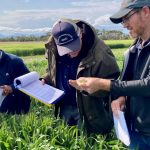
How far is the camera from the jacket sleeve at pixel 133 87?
3.02m

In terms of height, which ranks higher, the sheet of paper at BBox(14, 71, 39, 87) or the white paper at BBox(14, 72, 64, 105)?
the sheet of paper at BBox(14, 71, 39, 87)

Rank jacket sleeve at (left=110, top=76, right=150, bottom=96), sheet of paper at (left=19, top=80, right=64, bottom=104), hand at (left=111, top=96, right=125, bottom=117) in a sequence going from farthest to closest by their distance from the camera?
sheet of paper at (left=19, top=80, right=64, bottom=104) < hand at (left=111, top=96, right=125, bottom=117) < jacket sleeve at (left=110, top=76, right=150, bottom=96)

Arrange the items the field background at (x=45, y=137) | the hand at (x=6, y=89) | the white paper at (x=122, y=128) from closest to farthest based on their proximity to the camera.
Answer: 1. the white paper at (x=122, y=128)
2. the field background at (x=45, y=137)
3. the hand at (x=6, y=89)

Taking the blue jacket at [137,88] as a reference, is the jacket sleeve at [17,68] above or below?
below

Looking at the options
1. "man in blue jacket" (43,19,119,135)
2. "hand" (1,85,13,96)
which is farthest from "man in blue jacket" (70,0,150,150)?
"hand" (1,85,13,96)

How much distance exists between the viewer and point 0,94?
4820mm

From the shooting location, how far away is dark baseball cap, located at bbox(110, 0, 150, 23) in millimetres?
3057

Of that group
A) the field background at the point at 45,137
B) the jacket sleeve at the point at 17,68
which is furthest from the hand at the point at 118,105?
the jacket sleeve at the point at 17,68

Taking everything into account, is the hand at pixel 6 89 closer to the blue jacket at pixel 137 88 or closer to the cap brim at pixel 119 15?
the blue jacket at pixel 137 88

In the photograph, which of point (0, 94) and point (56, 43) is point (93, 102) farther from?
point (0, 94)

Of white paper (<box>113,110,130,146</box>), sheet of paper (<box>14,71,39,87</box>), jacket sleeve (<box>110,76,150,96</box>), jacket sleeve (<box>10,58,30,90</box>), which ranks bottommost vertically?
jacket sleeve (<box>10,58,30,90</box>)

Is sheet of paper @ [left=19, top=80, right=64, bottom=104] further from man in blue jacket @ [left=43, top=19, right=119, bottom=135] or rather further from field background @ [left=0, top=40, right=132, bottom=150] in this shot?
field background @ [left=0, top=40, right=132, bottom=150]

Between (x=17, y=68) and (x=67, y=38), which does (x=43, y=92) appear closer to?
(x=67, y=38)

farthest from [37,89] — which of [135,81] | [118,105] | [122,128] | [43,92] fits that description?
[135,81]
